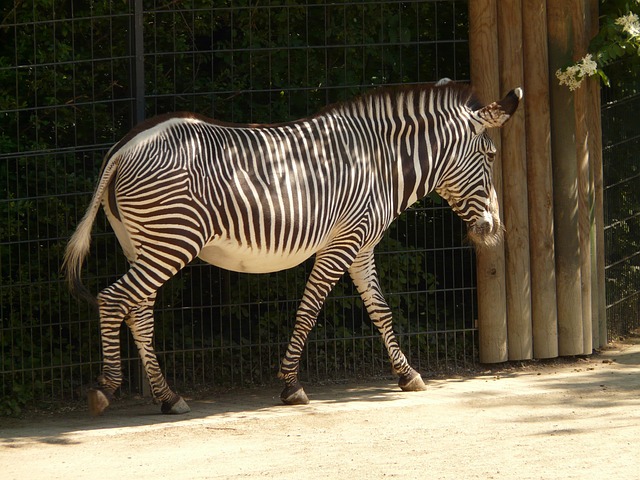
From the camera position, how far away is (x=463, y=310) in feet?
29.5

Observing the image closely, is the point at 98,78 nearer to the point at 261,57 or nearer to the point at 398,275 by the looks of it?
the point at 261,57

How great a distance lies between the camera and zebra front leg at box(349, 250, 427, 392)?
26.9ft

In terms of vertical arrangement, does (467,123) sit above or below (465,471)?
above

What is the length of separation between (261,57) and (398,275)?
2122 millimetres

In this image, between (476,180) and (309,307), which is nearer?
(309,307)

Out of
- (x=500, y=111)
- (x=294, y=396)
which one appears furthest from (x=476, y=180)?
(x=294, y=396)

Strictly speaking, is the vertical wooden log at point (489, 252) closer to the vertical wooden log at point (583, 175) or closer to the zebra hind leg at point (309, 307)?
the vertical wooden log at point (583, 175)

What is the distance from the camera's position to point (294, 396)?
7.77 m

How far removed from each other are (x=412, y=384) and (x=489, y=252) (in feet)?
4.46

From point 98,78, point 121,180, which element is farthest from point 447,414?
point 98,78

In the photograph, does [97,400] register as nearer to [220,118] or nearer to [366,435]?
[366,435]

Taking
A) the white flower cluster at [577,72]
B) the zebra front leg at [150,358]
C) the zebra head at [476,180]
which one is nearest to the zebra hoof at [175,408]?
the zebra front leg at [150,358]

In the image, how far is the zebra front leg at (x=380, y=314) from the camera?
820 centimetres

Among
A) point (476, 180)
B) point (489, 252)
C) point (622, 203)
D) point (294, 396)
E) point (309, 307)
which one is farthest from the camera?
point (622, 203)
